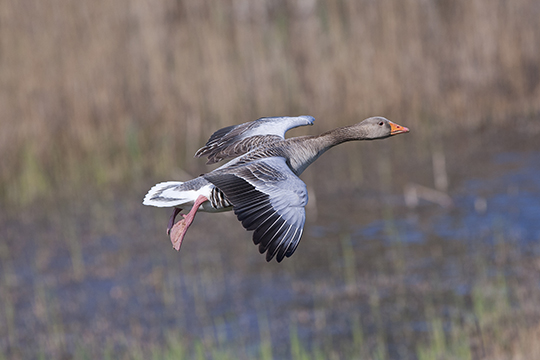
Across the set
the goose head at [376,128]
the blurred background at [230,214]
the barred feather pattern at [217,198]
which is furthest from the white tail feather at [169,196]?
the blurred background at [230,214]

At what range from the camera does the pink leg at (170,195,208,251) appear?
526 cm

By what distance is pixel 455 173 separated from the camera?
16.5 metres

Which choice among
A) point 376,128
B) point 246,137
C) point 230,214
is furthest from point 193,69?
point 376,128

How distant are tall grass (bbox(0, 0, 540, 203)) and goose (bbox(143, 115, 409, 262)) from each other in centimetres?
740

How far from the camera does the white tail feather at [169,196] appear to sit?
528 centimetres

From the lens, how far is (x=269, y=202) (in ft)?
15.7

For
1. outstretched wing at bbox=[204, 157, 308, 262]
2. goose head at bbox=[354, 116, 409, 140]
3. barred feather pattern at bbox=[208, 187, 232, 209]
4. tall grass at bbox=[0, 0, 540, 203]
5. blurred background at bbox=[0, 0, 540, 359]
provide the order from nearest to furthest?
outstretched wing at bbox=[204, 157, 308, 262] → barred feather pattern at bbox=[208, 187, 232, 209] → goose head at bbox=[354, 116, 409, 140] → blurred background at bbox=[0, 0, 540, 359] → tall grass at bbox=[0, 0, 540, 203]

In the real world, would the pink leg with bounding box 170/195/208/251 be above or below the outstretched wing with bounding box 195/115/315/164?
below

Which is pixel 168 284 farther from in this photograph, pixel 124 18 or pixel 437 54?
pixel 437 54

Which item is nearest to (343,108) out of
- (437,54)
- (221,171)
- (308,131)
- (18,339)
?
(308,131)

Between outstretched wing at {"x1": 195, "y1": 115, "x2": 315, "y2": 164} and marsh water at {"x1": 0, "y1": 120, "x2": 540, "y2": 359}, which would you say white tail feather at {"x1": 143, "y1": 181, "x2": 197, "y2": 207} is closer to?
outstretched wing at {"x1": 195, "y1": 115, "x2": 315, "y2": 164}

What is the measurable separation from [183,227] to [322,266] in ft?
27.5

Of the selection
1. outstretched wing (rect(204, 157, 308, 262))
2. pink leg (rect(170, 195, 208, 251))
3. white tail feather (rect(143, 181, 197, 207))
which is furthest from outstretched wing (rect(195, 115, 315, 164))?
outstretched wing (rect(204, 157, 308, 262))

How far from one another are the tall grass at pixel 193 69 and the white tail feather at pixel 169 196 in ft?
26.4
